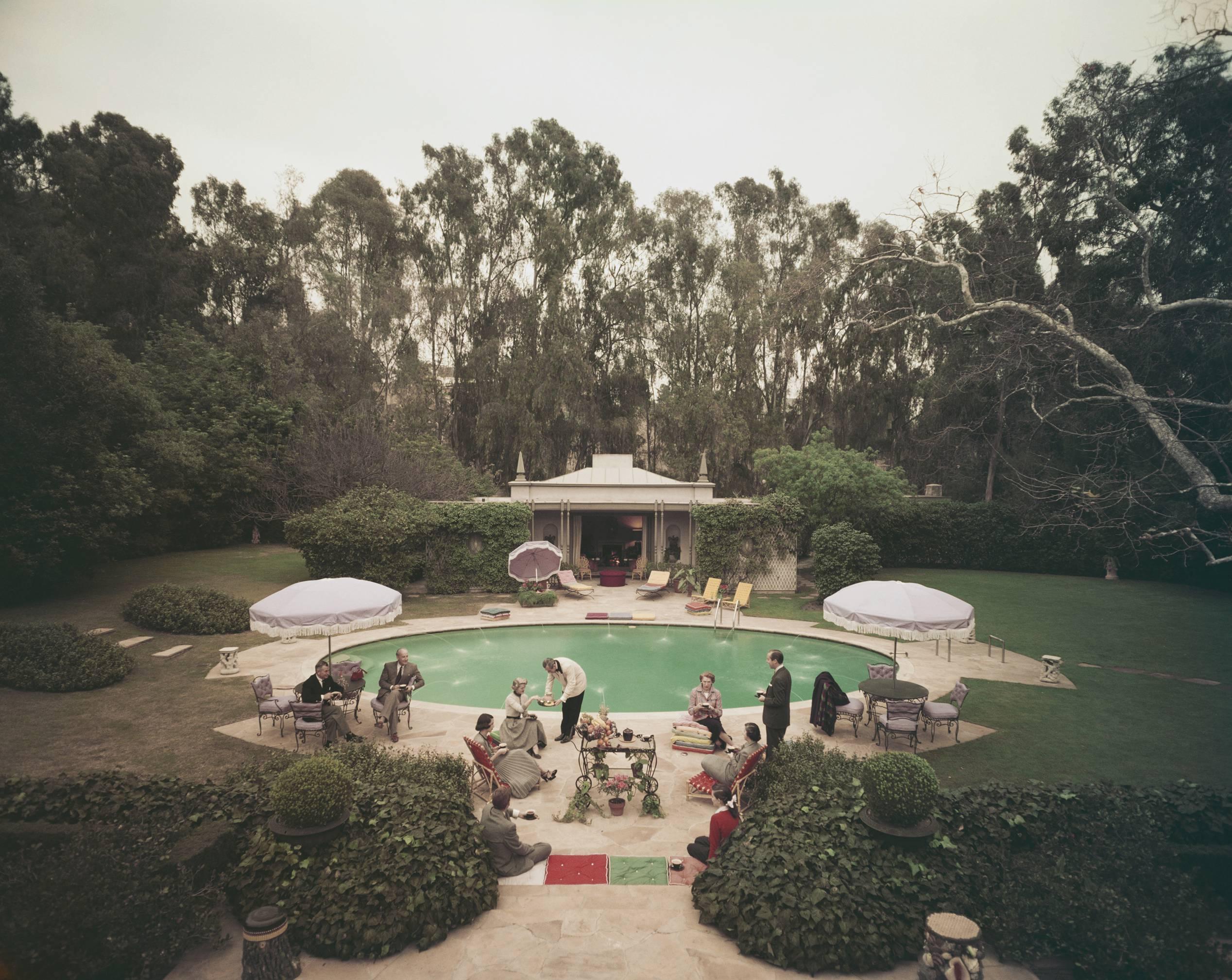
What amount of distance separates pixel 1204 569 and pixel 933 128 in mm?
18001

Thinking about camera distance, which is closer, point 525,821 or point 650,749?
point 525,821

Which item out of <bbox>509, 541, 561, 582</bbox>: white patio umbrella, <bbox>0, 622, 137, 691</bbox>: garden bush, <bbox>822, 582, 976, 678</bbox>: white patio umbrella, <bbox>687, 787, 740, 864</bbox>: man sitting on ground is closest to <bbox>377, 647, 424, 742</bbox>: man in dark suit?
<bbox>687, 787, 740, 864</bbox>: man sitting on ground

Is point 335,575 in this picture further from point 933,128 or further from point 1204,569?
point 1204,569

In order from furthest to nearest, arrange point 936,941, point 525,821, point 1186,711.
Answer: point 1186,711, point 525,821, point 936,941

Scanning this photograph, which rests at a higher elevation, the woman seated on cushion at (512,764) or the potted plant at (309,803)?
the potted plant at (309,803)

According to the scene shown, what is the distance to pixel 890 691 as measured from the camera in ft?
32.0

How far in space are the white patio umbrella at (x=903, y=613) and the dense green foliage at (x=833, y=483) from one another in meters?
12.8

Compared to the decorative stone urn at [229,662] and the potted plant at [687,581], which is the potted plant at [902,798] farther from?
the potted plant at [687,581]

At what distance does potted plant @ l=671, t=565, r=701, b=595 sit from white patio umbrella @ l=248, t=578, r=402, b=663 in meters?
13.1

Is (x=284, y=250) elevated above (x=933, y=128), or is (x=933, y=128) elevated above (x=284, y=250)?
(x=284, y=250)

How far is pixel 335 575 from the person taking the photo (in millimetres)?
19969

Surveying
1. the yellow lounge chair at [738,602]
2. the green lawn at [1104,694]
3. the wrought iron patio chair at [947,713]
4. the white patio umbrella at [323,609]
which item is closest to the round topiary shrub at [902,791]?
the green lawn at [1104,694]

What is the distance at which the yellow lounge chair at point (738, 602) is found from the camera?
18.0m

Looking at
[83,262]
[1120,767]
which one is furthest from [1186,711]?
[83,262]
